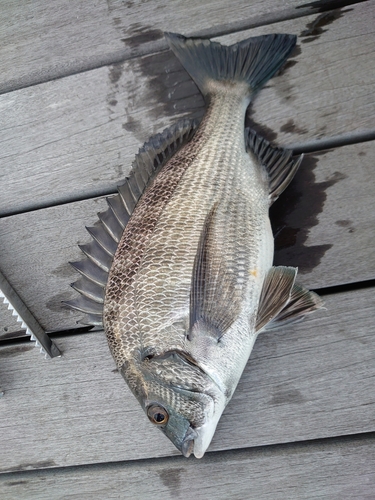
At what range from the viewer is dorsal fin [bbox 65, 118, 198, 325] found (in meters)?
1.19

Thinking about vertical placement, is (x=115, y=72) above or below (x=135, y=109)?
above

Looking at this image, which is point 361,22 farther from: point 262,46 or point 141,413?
point 141,413

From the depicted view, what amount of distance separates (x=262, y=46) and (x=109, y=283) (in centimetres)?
80

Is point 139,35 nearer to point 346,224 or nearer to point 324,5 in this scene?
point 324,5

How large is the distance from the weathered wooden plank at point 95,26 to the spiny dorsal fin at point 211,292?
2.44 feet

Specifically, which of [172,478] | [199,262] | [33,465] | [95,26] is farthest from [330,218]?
[33,465]

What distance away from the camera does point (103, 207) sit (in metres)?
1.44

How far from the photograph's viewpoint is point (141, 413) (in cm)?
138

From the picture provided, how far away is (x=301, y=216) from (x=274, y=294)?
0.99 ft

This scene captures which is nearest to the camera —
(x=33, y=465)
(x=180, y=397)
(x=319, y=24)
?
(x=180, y=397)

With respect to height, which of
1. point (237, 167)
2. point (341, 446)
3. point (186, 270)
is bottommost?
point (341, 446)

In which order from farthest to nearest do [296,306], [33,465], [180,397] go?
[33,465] → [296,306] → [180,397]

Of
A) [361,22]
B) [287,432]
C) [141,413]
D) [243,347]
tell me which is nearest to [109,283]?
[243,347]

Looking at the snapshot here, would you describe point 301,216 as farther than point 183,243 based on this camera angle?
Yes
